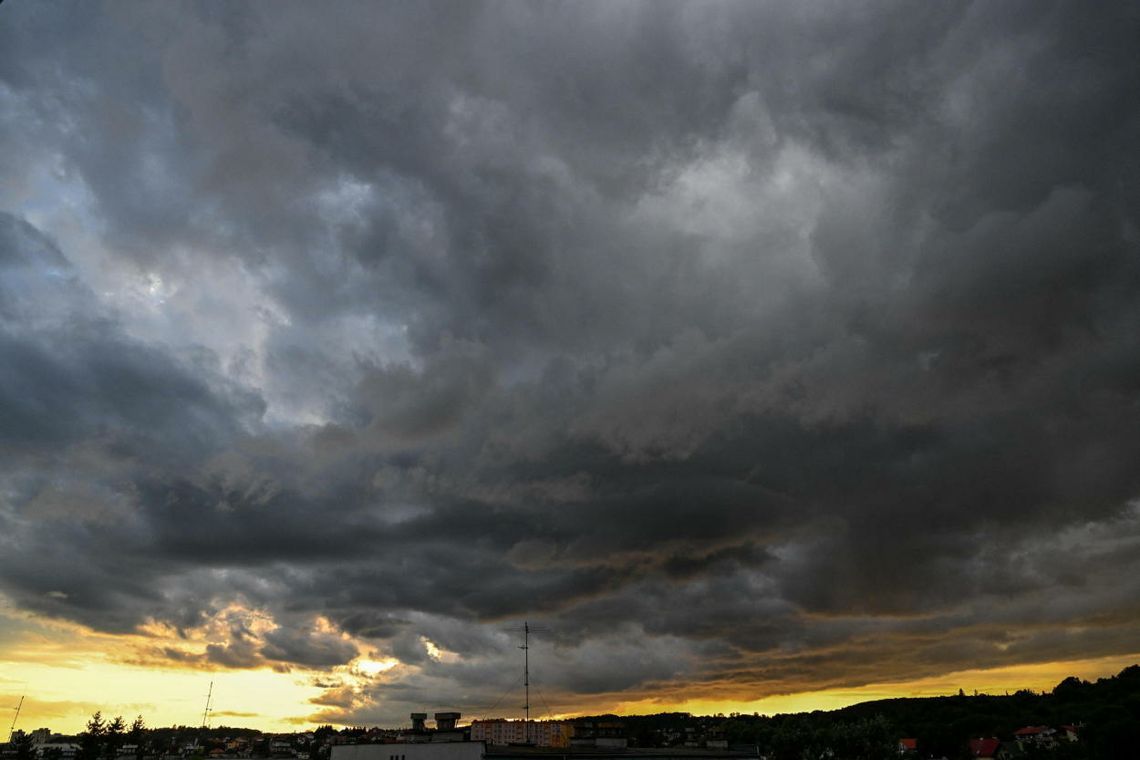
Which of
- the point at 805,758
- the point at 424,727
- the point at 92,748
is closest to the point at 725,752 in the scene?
the point at 424,727

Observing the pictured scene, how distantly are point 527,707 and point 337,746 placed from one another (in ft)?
108

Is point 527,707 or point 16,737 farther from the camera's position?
point 16,737

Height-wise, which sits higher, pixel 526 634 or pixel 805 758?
pixel 526 634

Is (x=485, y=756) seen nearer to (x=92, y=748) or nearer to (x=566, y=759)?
(x=566, y=759)

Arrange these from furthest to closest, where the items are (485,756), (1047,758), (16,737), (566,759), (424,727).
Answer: (16,737)
(1047,758)
(424,727)
(566,759)
(485,756)

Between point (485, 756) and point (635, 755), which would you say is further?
point (635, 755)

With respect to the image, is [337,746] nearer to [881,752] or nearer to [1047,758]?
[881,752]

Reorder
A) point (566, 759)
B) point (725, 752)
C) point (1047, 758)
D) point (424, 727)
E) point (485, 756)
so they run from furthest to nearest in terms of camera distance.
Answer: point (1047, 758), point (725, 752), point (424, 727), point (566, 759), point (485, 756)

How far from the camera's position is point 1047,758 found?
565ft

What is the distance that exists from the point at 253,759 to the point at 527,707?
101 metres

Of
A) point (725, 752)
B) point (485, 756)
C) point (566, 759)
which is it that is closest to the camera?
point (485, 756)

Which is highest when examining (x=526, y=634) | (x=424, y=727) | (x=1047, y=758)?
(x=526, y=634)

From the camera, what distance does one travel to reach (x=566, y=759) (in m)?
110

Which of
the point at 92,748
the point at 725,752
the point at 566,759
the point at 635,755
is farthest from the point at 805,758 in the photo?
the point at 92,748
